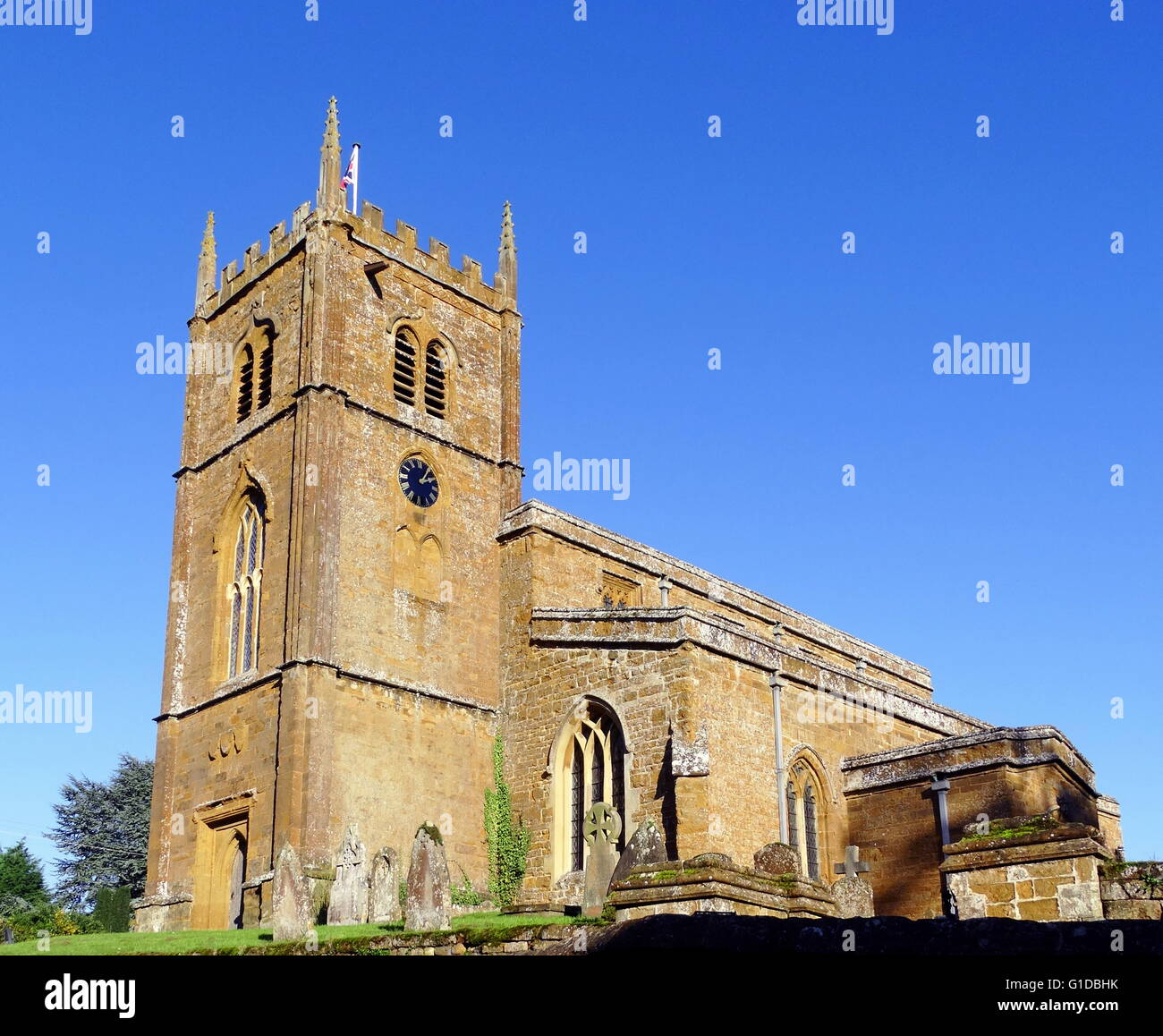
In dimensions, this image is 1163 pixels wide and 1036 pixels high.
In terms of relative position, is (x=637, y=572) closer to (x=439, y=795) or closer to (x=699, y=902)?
(x=439, y=795)

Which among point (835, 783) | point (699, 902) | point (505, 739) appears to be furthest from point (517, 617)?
point (699, 902)

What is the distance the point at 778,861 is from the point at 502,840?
1499 centimetres

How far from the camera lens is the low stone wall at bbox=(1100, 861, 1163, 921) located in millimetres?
11258

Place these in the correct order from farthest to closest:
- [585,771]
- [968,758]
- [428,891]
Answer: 1. [585,771]
2. [968,758]
3. [428,891]

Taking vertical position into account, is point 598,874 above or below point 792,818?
below

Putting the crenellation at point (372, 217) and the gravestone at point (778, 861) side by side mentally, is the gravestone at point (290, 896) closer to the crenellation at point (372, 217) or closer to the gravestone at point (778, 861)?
the gravestone at point (778, 861)

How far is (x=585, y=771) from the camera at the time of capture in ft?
96.4

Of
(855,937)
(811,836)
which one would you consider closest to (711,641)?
(811,836)

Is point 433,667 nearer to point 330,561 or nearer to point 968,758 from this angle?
point 330,561

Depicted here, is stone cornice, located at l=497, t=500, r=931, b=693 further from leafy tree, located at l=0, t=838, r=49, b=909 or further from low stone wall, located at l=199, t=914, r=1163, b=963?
leafy tree, located at l=0, t=838, r=49, b=909

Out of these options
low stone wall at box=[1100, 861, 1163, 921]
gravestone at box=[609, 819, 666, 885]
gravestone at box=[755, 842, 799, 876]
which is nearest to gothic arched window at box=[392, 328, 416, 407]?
gravestone at box=[609, 819, 666, 885]

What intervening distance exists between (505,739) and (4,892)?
31.9 meters
